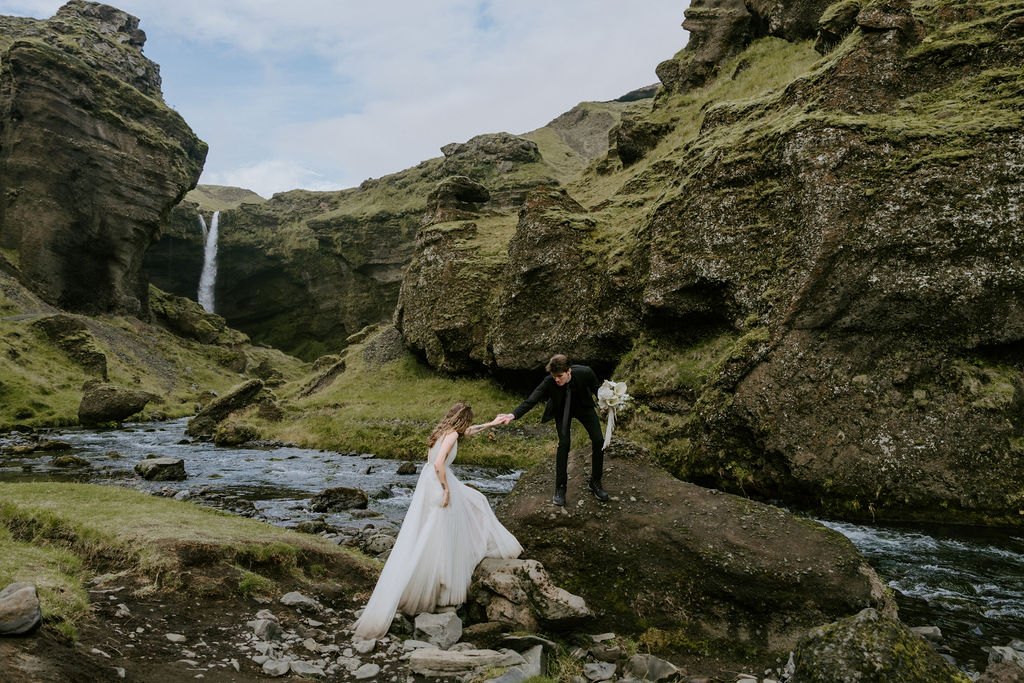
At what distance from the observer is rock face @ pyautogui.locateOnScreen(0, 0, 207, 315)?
3182 inches

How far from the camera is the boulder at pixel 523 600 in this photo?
9148 millimetres

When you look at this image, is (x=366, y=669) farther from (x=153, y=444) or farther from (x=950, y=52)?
(x=153, y=444)

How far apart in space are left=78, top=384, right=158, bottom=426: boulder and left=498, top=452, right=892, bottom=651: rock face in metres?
48.8

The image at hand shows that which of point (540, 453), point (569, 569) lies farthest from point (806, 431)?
point (540, 453)

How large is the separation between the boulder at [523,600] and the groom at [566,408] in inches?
85.5

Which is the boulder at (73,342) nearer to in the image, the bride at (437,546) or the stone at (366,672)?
the bride at (437,546)

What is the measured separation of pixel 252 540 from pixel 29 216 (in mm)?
97352

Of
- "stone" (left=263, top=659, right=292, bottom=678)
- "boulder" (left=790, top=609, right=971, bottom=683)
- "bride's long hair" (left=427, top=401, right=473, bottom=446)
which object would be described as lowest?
"stone" (left=263, top=659, right=292, bottom=678)

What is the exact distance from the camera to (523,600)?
930cm

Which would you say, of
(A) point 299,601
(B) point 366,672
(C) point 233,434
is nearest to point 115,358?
(C) point 233,434

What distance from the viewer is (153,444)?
122 feet

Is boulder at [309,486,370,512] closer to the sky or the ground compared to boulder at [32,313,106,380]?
closer to the ground

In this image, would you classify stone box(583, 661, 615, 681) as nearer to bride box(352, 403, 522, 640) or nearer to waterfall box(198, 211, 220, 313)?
bride box(352, 403, 522, 640)

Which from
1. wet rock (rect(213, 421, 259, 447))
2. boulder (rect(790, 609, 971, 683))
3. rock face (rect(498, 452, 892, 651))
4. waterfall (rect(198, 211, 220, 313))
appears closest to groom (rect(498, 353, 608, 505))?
rock face (rect(498, 452, 892, 651))
